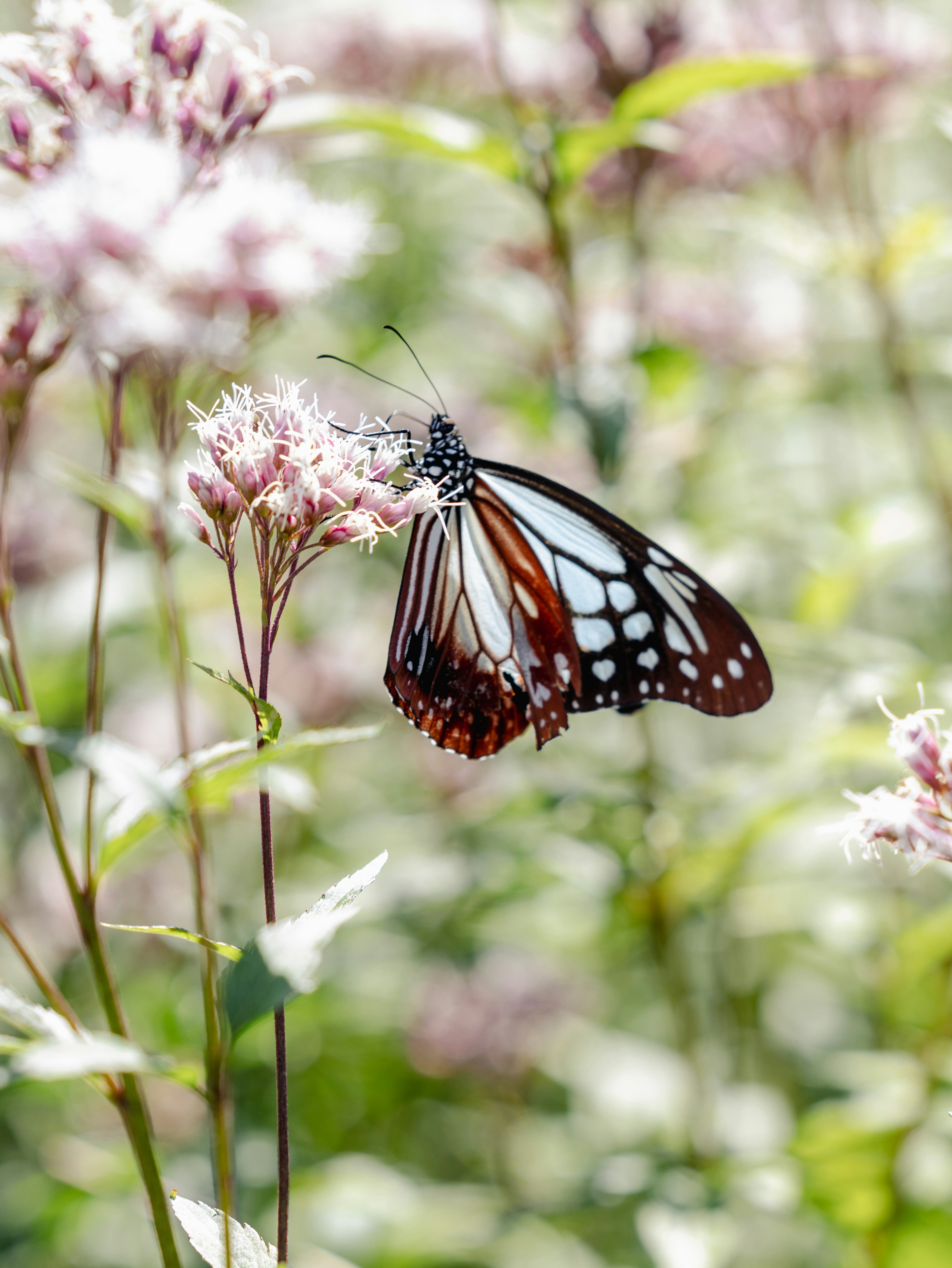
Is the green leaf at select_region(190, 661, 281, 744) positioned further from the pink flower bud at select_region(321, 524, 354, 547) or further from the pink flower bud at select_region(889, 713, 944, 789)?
A: the pink flower bud at select_region(889, 713, 944, 789)

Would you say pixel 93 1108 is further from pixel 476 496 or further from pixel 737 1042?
pixel 476 496

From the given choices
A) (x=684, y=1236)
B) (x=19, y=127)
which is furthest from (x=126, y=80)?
(x=684, y=1236)

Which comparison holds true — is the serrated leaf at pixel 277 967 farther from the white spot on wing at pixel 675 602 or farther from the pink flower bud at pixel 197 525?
the white spot on wing at pixel 675 602

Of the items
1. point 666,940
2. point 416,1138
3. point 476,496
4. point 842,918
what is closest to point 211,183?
point 476,496

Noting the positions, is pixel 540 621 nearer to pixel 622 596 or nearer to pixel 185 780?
pixel 622 596

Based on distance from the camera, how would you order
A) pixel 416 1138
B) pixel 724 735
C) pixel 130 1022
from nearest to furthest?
pixel 130 1022 → pixel 416 1138 → pixel 724 735

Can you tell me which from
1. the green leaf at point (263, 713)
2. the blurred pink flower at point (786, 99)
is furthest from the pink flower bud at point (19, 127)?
the blurred pink flower at point (786, 99)
